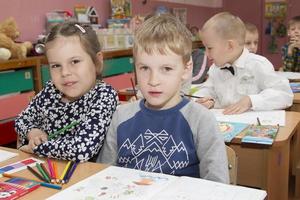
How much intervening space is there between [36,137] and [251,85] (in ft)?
3.95

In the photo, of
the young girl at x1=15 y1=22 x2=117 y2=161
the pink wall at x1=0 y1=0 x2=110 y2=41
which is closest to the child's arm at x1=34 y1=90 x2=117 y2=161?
the young girl at x1=15 y1=22 x2=117 y2=161

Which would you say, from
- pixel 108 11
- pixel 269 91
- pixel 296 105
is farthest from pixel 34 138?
pixel 108 11

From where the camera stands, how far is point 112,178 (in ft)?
3.34

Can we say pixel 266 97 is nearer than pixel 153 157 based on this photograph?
No

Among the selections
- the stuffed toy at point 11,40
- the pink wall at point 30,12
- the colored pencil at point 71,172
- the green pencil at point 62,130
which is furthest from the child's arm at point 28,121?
the pink wall at point 30,12

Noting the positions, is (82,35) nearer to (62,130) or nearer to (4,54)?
(62,130)

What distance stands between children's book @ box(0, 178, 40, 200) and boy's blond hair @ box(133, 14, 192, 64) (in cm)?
48

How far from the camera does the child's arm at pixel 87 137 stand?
3.94ft

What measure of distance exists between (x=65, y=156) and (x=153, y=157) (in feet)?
0.86

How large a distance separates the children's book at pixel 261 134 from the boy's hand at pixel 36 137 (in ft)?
2.29

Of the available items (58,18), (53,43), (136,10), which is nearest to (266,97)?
(53,43)

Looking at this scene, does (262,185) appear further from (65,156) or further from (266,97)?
(65,156)

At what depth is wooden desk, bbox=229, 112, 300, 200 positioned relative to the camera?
61.1 inches

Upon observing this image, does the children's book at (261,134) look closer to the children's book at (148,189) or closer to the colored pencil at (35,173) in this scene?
the children's book at (148,189)
